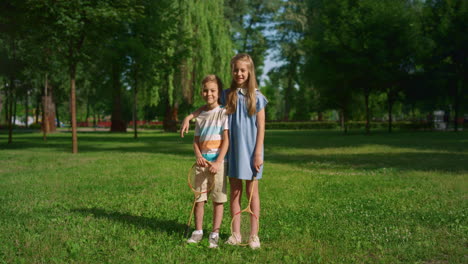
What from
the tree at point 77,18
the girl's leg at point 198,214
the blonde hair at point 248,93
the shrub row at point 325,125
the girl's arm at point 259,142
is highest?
the tree at point 77,18

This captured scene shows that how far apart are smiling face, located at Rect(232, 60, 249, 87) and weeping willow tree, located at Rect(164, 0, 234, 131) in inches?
1126

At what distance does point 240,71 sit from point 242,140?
727 mm

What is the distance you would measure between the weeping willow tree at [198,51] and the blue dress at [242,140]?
2866 centimetres

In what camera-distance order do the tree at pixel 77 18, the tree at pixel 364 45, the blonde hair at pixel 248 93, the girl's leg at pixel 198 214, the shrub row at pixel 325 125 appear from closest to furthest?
the blonde hair at pixel 248 93 → the girl's leg at pixel 198 214 → the tree at pixel 77 18 → the tree at pixel 364 45 → the shrub row at pixel 325 125

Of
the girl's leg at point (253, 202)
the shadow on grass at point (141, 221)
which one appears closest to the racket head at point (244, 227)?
the girl's leg at point (253, 202)

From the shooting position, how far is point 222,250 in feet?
14.1

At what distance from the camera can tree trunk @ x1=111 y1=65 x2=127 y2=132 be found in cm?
3176

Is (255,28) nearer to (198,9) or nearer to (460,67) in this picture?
(198,9)

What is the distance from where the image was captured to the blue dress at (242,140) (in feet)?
14.2

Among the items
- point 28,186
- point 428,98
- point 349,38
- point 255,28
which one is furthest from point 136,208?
point 255,28

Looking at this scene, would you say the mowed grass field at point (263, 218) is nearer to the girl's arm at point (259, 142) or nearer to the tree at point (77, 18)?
the girl's arm at point (259, 142)

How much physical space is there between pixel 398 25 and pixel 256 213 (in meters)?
28.8

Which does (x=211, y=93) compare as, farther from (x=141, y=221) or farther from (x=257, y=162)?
(x=141, y=221)

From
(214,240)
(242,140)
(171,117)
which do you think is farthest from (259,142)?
(171,117)
